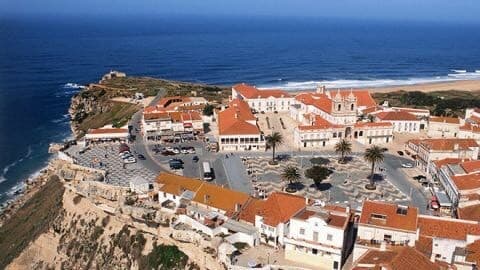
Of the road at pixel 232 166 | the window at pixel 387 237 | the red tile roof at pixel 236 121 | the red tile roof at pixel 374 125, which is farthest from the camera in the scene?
the red tile roof at pixel 374 125

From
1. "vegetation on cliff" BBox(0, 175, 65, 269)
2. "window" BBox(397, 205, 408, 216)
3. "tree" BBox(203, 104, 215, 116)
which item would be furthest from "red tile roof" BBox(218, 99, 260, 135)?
"window" BBox(397, 205, 408, 216)

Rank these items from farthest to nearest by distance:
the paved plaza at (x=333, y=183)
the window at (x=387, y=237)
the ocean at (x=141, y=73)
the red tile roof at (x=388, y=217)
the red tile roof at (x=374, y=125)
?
the ocean at (x=141, y=73)
the red tile roof at (x=374, y=125)
the paved plaza at (x=333, y=183)
the red tile roof at (x=388, y=217)
the window at (x=387, y=237)

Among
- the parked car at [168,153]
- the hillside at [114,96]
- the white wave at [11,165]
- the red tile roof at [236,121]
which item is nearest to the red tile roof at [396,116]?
the red tile roof at [236,121]

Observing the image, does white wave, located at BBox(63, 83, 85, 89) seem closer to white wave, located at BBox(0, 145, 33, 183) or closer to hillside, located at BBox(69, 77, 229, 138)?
hillside, located at BBox(69, 77, 229, 138)

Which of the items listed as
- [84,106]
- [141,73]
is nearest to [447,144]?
[84,106]

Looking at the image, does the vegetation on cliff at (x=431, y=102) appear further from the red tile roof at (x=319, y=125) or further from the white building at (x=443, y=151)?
the white building at (x=443, y=151)

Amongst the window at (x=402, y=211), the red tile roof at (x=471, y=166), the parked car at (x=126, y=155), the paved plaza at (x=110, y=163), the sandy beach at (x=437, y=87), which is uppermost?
the window at (x=402, y=211)
